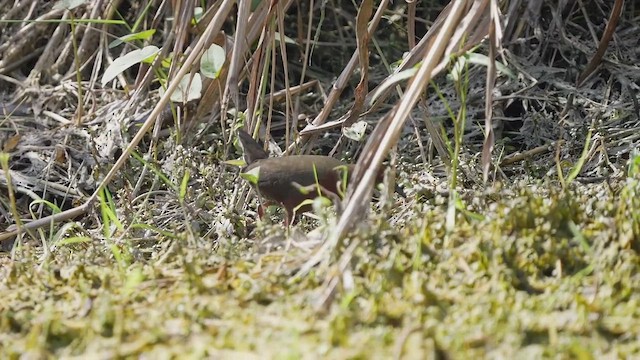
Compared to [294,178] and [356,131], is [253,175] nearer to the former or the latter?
[294,178]

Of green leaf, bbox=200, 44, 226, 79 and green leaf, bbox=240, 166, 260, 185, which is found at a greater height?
green leaf, bbox=200, 44, 226, 79

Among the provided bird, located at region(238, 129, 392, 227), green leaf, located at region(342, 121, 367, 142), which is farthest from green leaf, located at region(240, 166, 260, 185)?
green leaf, located at region(342, 121, 367, 142)

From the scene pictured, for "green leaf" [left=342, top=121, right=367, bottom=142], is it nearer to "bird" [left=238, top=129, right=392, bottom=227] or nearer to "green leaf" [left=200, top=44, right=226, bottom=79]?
"bird" [left=238, top=129, right=392, bottom=227]

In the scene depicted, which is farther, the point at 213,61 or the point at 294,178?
the point at 213,61

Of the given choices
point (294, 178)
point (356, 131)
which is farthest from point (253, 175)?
point (356, 131)

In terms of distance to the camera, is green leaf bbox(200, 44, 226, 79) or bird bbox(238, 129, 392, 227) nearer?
bird bbox(238, 129, 392, 227)

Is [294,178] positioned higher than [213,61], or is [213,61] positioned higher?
[213,61]

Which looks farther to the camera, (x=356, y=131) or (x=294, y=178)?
(x=356, y=131)

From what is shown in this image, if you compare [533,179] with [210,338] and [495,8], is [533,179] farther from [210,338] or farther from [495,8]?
[210,338]

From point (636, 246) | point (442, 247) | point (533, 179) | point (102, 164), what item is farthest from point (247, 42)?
point (636, 246)

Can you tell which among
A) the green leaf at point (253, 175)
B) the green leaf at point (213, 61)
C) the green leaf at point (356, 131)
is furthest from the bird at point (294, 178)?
the green leaf at point (213, 61)

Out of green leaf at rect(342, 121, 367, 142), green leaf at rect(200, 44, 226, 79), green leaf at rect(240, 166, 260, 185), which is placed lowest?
green leaf at rect(342, 121, 367, 142)

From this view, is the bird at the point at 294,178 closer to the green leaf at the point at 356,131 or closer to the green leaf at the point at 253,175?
the green leaf at the point at 253,175

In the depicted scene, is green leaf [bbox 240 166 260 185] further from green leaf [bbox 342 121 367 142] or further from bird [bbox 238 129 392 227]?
green leaf [bbox 342 121 367 142]
